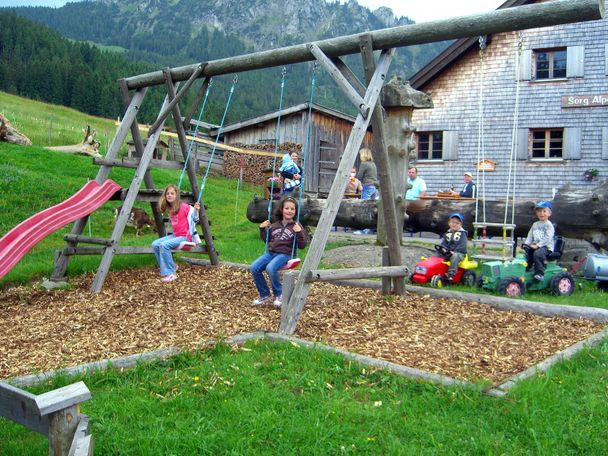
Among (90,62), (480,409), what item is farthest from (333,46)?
(90,62)

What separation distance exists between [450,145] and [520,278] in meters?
14.2

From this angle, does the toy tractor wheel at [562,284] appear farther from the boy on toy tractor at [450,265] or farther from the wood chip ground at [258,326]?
the wood chip ground at [258,326]

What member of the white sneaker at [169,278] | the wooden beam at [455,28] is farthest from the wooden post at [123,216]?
the wooden beam at [455,28]

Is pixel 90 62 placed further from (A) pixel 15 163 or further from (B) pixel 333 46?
(B) pixel 333 46

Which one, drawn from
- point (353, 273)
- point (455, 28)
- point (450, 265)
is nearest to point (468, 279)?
point (450, 265)

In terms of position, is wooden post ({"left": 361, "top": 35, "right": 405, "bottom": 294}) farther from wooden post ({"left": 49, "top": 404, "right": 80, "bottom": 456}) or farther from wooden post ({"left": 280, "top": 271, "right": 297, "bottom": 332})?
wooden post ({"left": 49, "top": 404, "right": 80, "bottom": 456})

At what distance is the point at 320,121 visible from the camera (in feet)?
92.0

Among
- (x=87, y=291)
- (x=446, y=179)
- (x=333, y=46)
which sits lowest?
(x=87, y=291)

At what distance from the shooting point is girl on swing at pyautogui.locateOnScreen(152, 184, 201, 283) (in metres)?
8.30

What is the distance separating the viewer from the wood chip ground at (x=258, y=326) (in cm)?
501

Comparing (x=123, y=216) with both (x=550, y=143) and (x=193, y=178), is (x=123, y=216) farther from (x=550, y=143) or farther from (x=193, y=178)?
(x=550, y=143)

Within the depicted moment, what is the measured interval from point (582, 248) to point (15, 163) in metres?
14.3

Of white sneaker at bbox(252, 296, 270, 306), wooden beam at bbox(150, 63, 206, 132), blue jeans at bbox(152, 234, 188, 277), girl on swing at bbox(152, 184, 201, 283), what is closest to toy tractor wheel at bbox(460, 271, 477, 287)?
white sneaker at bbox(252, 296, 270, 306)

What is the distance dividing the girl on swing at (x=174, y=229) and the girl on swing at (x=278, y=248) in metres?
1.61
